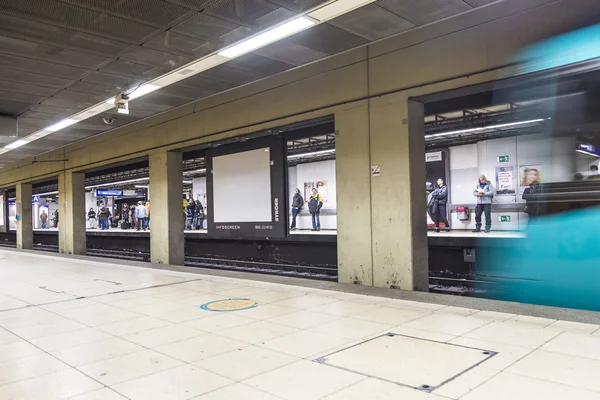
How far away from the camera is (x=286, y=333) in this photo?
13.7 feet

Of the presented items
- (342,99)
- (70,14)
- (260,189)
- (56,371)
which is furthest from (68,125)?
(56,371)

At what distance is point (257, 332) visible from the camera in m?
4.25

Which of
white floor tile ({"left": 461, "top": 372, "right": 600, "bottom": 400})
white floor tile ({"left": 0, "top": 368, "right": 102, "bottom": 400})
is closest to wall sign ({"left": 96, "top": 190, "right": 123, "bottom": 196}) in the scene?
white floor tile ({"left": 0, "top": 368, "right": 102, "bottom": 400})

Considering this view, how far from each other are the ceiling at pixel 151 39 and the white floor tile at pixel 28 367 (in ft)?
11.5

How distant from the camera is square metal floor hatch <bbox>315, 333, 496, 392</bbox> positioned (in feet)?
9.80

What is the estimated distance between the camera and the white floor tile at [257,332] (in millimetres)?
4055

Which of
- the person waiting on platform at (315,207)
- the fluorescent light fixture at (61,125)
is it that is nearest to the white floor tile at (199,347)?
the fluorescent light fixture at (61,125)

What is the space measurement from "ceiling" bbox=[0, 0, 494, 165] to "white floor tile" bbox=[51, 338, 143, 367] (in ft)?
11.3

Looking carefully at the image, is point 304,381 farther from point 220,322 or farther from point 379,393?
point 220,322

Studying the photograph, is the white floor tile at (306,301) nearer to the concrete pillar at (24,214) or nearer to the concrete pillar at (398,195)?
the concrete pillar at (398,195)

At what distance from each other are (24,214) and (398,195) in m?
18.1

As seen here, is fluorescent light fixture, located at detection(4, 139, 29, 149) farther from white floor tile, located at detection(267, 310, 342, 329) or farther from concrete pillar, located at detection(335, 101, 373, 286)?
white floor tile, located at detection(267, 310, 342, 329)

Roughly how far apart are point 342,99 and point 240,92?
2620 millimetres

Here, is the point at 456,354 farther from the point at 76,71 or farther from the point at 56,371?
the point at 76,71
